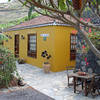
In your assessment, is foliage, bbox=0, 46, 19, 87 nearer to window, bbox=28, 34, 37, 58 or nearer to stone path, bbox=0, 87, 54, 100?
stone path, bbox=0, 87, 54, 100

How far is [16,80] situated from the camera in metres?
7.42

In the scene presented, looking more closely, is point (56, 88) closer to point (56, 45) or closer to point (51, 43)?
point (56, 45)

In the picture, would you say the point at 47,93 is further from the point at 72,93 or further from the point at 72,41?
the point at 72,41

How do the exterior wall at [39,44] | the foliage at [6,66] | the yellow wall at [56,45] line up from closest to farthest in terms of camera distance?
the foliage at [6,66] → the yellow wall at [56,45] → the exterior wall at [39,44]

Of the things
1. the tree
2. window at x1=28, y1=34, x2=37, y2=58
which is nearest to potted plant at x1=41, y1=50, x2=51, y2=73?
window at x1=28, y1=34, x2=37, y2=58

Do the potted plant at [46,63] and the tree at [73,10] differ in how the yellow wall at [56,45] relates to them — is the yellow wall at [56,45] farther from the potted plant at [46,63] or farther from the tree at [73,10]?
the tree at [73,10]

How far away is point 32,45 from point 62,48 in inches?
123

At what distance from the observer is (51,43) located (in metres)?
10.7

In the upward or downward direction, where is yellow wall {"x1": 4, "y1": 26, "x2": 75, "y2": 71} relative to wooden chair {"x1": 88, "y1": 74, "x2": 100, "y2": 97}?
upward

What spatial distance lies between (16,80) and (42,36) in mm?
4884

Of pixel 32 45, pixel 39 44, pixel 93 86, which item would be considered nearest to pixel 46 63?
pixel 39 44

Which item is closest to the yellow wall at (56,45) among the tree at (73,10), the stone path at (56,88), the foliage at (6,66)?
the stone path at (56,88)

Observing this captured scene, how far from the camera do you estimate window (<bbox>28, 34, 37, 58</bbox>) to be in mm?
12711

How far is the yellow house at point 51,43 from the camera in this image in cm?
1059
